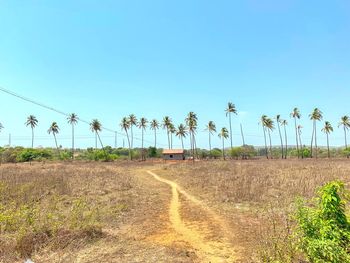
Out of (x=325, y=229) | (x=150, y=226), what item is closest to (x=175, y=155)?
(x=150, y=226)

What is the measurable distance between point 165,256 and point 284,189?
11.5m

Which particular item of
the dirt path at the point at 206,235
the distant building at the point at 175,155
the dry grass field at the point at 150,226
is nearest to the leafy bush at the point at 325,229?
the dry grass field at the point at 150,226

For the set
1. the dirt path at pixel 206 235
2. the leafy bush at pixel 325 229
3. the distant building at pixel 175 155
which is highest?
the distant building at pixel 175 155

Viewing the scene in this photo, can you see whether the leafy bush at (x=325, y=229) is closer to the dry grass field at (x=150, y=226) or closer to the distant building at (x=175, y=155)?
the dry grass field at (x=150, y=226)

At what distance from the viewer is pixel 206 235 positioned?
9.09 m

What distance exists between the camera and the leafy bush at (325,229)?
5.54 m

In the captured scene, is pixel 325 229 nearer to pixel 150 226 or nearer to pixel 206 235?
pixel 206 235

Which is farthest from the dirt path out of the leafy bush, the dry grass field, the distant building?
the distant building

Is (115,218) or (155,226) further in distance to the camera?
(115,218)

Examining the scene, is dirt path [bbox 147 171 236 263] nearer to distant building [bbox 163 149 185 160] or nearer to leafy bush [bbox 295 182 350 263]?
leafy bush [bbox 295 182 350 263]

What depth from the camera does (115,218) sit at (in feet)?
38.3

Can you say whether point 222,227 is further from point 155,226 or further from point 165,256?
point 165,256

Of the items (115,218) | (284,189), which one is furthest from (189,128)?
(115,218)

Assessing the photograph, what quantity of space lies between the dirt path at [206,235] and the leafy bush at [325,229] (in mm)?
1938
